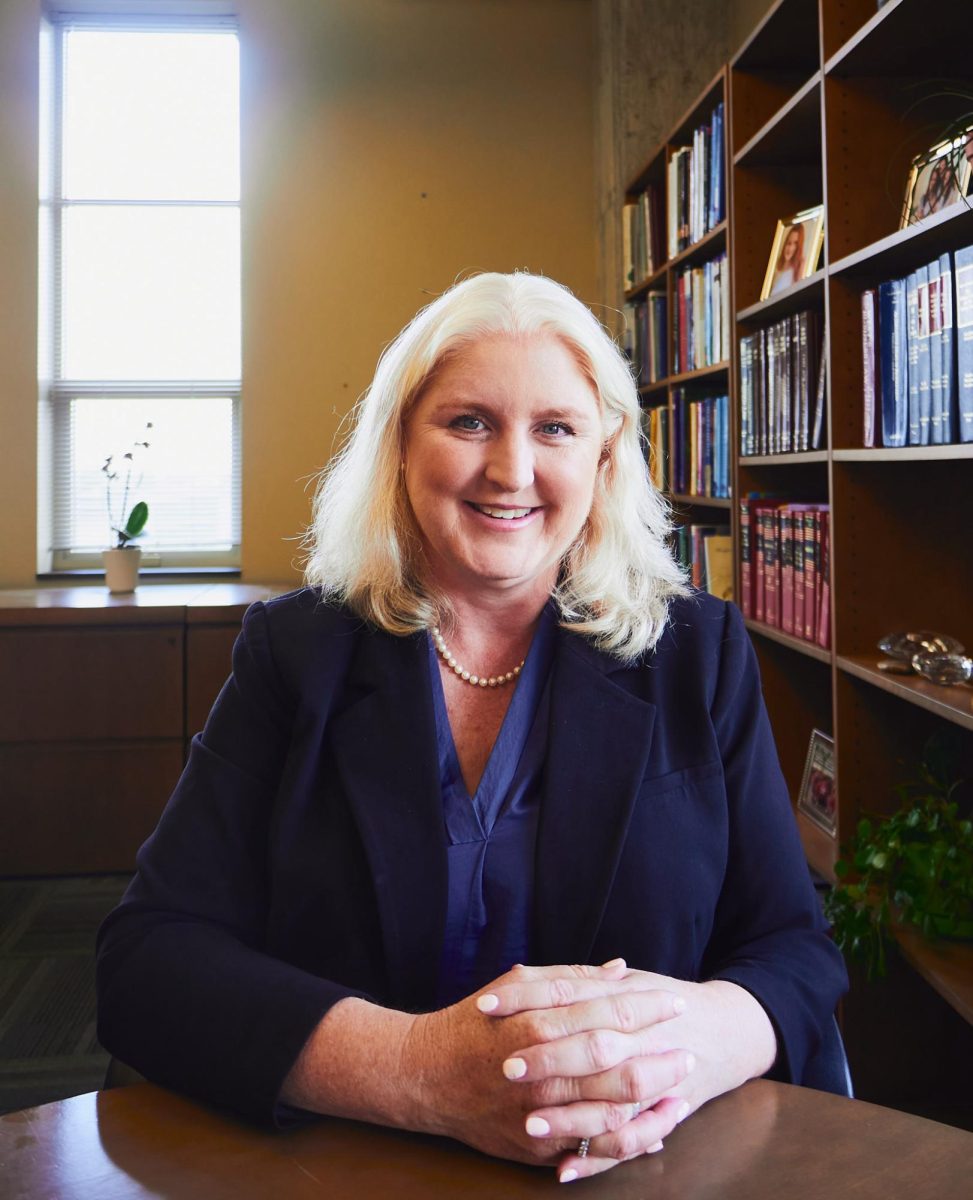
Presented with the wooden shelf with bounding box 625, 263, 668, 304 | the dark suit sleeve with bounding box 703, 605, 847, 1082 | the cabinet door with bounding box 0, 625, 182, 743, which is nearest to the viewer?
the dark suit sleeve with bounding box 703, 605, 847, 1082

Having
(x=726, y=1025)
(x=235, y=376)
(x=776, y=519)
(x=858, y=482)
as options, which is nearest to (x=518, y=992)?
(x=726, y=1025)

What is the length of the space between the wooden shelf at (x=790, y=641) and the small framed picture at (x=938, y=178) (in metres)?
0.87

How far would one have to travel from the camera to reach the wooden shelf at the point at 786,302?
2339 millimetres

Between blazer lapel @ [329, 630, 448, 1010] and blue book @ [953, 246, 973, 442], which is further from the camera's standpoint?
blue book @ [953, 246, 973, 442]

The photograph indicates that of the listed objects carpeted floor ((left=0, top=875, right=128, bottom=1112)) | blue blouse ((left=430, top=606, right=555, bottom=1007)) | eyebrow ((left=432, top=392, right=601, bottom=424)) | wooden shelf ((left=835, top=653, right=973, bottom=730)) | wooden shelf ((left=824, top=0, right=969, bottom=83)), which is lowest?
carpeted floor ((left=0, top=875, right=128, bottom=1112))

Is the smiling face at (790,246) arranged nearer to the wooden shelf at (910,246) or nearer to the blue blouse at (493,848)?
the wooden shelf at (910,246)

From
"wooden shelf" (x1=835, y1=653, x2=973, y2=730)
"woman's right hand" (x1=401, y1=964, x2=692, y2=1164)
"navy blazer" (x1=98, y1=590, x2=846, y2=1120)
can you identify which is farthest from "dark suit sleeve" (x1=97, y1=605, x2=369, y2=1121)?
"wooden shelf" (x1=835, y1=653, x2=973, y2=730)

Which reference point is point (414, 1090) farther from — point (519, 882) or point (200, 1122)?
point (519, 882)

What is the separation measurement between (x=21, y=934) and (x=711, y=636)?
108 inches

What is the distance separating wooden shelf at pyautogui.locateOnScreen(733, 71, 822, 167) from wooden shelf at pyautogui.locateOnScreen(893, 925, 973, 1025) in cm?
→ 170

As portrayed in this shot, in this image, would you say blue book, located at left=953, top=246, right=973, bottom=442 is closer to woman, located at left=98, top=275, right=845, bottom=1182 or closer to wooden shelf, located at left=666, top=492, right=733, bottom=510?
woman, located at left=98, top=275, right=845, bottom=1182

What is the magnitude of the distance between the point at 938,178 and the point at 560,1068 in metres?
1.78

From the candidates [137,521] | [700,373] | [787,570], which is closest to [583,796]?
[787,570]

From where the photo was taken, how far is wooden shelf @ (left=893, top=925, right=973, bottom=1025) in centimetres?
171
